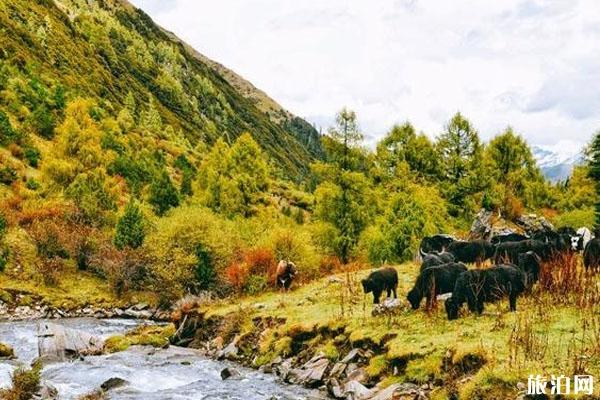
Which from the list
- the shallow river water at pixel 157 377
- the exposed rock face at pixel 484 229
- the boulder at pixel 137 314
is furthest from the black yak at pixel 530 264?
the boulder at pixel 137 314

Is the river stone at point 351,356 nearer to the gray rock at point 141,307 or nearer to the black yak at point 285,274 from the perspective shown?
the black yak at point 285,274

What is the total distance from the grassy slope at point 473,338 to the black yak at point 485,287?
1.50ft

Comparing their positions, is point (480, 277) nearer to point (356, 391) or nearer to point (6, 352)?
point (356, 391)

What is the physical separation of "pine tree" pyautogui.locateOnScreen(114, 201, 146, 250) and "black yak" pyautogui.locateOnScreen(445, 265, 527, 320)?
4156 centimetres

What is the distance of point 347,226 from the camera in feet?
166

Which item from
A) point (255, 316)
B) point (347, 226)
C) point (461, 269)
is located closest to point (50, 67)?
point (347, 226)

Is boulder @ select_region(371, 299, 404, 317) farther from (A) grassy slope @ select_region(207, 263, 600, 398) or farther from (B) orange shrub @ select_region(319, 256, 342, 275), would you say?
(B) orange shrub @ select_region(319, 256, 342, 275)

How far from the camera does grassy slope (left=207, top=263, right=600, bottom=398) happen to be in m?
15.4

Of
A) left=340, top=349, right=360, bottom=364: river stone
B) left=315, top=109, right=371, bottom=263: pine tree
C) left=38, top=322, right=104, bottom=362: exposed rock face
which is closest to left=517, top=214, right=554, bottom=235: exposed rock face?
left=315, top=109, right=371, bottom=263: pine tree

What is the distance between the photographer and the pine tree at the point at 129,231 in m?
56.5

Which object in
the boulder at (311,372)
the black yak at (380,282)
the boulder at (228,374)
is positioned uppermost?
the black yak at (380,282)

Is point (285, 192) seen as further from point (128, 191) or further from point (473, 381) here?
point (473, 381)

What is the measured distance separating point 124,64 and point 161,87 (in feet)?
47.6

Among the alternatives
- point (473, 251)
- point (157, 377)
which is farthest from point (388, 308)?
point (157, 377)
